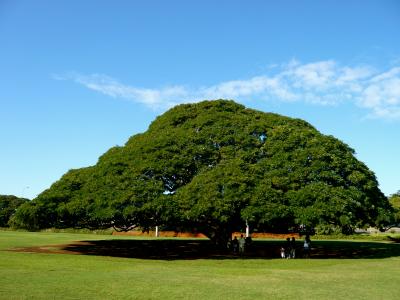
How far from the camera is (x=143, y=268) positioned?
789 inches

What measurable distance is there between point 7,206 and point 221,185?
93.0m

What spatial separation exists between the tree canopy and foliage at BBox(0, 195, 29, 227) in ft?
239

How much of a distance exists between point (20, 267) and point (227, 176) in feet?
41.6

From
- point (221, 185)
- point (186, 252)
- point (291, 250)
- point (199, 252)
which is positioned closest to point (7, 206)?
point (186, 252)

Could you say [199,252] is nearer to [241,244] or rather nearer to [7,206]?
[241,244]

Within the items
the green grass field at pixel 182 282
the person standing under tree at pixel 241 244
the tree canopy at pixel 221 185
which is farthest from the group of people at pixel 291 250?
the green grass field at pixel 182 282

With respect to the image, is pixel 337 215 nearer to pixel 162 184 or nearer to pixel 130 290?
pixel 162 184

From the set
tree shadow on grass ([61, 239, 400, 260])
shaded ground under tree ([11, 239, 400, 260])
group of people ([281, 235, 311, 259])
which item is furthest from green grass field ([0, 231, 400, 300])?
shaded ground under tree ([11, 239, 400, 260])

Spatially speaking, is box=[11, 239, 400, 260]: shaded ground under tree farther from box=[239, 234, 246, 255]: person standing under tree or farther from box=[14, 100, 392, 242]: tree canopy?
box=[14, 100, 392, 242]: tree canopy

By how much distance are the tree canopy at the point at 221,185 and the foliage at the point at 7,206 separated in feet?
239

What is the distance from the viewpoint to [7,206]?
10600 centimetres

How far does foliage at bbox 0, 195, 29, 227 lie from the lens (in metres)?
95.8

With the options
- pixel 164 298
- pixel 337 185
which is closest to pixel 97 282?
pixel 164 298

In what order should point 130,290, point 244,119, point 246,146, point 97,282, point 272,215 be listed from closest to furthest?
point 130,290
point 97,282
point 272,215
point 246,146
point 244,119
